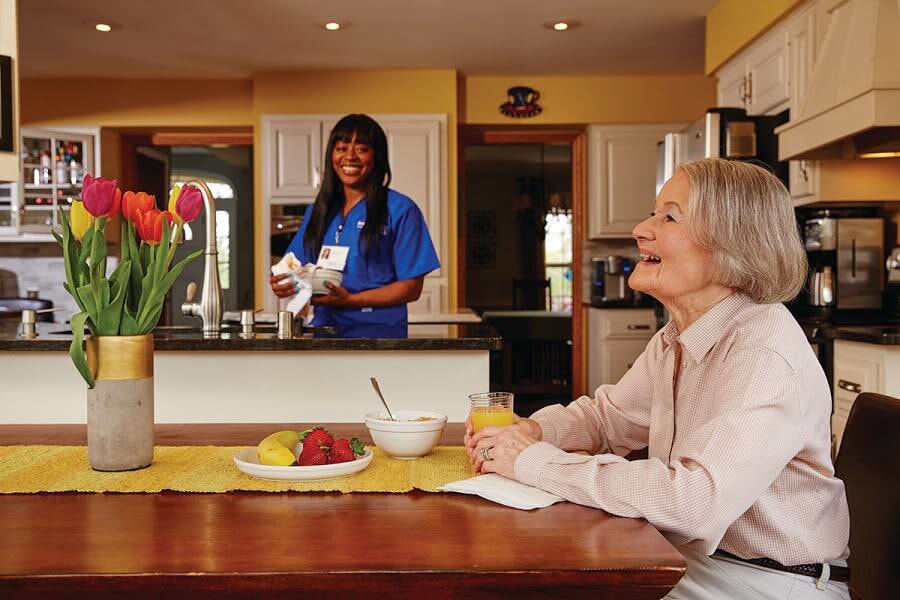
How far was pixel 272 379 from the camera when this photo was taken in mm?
2547

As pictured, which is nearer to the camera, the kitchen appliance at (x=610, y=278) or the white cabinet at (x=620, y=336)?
the white cabinet at (x=620, y=336)

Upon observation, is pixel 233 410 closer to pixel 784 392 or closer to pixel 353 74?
pixel 784 392

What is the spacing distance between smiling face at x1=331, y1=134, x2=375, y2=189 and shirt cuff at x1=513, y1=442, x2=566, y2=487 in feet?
6.00

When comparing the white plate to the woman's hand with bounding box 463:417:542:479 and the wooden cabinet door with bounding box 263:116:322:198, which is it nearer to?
the woman's hand with bounding box 463:417:542:479

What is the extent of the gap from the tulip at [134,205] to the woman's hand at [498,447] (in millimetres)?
613

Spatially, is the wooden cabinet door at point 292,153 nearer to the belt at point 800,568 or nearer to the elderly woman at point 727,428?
the elderly woman at point 727,428

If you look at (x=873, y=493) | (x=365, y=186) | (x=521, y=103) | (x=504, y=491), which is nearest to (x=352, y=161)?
(x=365, y=186)

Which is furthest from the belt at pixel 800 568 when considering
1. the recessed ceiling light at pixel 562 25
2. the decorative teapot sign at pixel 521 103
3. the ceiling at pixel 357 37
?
the decorative teapot sign at pixel 521 103

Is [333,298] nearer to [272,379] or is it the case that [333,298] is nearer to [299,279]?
[299,279]

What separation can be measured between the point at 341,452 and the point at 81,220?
1.74ft

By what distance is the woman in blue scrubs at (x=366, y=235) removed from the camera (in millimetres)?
2926

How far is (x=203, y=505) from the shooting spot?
3.86 ft

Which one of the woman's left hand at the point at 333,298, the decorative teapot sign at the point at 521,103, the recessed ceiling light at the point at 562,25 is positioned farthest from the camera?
the decorative teapot sign at the point at 521,103

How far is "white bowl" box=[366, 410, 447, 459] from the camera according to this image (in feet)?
4.64
